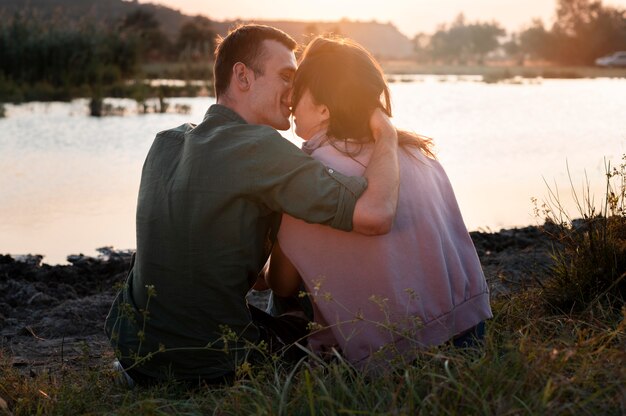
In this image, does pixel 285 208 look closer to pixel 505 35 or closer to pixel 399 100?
pixel 399 100

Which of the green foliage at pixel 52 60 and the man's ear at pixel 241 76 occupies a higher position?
the man's ear at pixel 241 76

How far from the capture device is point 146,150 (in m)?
12.1

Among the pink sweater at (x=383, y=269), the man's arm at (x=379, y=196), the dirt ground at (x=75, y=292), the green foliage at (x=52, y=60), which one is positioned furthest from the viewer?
the green foliage at (x=52, y=60)

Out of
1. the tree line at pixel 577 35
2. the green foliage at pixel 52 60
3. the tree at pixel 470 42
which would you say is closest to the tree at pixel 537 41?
the tree line at pixel 577 35

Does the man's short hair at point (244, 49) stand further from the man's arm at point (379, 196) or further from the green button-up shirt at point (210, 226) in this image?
the man's arm at point (379, 196)

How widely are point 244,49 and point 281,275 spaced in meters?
0.79

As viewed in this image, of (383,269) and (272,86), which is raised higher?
(272,86)

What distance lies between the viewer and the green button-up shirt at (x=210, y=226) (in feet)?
8.82

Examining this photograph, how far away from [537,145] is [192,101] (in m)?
9.56

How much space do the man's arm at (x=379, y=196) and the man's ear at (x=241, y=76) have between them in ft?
1.86

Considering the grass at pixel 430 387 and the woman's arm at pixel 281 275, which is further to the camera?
the woman's arm at pixel 281 275

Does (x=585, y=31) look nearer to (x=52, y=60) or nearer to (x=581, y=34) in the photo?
(x=581, y=34)

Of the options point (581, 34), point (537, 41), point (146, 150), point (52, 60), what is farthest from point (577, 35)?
point (146, 150)

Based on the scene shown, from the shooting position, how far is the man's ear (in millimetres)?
3059
